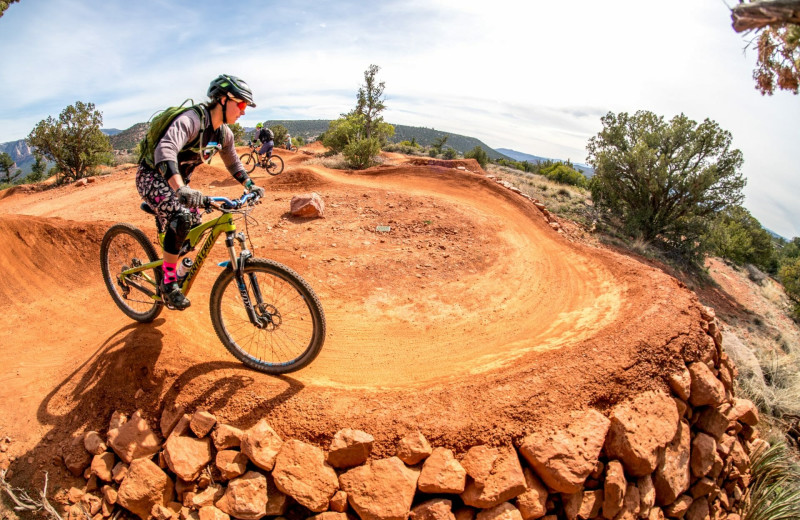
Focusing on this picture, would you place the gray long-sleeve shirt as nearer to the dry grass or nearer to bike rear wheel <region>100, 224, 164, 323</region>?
bike rear wheel <region>100, 224, 164, 323</region>

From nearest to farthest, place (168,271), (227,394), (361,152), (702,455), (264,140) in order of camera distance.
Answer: (227,394), (168,271), (702,455), (264,140), (361,152)

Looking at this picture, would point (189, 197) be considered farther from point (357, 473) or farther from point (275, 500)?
point (357, 473)

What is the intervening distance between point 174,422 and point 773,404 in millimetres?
9149

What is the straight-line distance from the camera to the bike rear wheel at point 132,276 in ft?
15.3

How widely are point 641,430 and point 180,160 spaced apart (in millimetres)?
5280

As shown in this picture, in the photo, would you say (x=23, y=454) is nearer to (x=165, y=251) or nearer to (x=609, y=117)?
(x=165, y=251)

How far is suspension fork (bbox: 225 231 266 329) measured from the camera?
373 cm

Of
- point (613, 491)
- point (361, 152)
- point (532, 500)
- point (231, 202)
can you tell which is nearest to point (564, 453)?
point (532, 500)

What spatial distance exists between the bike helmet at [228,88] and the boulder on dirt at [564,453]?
4.09 m

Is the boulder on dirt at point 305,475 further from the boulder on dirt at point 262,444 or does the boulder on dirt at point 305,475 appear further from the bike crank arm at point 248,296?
the bike crank arm at point 248,296

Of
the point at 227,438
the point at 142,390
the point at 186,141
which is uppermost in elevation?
the point at 186,141

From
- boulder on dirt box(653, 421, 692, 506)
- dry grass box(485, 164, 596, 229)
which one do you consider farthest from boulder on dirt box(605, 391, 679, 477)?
→ dry grass box(485, 164, 596, 229)

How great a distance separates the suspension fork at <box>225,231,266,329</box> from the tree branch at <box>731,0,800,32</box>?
4.47 m

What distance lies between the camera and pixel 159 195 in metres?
3.83
